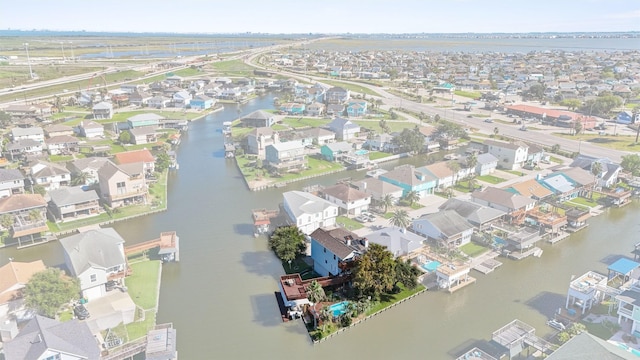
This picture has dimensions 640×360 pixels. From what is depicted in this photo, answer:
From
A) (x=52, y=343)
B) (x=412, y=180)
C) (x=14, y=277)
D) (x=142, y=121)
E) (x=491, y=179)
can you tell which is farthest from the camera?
(x=142, y=121)

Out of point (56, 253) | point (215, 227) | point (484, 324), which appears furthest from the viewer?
point (215, 227)

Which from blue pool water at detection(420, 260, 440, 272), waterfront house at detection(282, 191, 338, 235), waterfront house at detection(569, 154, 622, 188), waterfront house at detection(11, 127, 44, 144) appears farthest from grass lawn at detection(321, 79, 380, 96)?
blue pool water at detection(420, 260, 440, 272)

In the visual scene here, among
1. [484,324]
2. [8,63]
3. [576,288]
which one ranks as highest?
[8,63]

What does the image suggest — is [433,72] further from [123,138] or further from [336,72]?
[123,138]

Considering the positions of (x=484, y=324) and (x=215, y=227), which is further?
(x=215, y=227)

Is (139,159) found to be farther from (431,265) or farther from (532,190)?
(532,190)

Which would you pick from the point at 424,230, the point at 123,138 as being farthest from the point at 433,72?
the point at 424,230

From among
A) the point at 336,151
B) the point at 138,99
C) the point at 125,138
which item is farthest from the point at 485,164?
the point at 138,99
